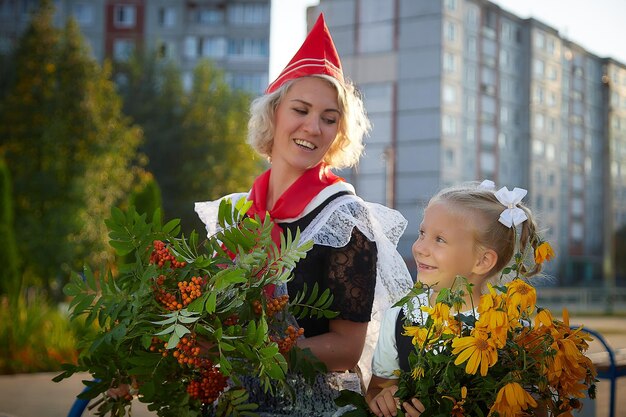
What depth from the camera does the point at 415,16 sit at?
39.7m

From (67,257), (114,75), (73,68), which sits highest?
(114,75)

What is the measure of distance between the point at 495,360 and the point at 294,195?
3.11 ft

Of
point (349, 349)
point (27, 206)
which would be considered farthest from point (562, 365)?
point (27, 206)

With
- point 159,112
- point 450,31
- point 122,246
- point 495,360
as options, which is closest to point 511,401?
point 495,360

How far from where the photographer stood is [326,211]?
89.0 inches

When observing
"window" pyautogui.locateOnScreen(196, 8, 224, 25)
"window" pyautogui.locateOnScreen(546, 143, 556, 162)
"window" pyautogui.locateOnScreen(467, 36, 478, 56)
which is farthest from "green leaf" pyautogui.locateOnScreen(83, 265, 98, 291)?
"window" pyautogui.locateOnScreen(546, 143, 556, 162)

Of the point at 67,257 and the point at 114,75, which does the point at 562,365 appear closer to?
the point at 67,257

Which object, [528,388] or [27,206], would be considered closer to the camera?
[528,388]

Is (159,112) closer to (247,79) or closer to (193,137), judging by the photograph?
(193,137)

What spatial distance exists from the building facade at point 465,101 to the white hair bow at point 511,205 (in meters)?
33.4

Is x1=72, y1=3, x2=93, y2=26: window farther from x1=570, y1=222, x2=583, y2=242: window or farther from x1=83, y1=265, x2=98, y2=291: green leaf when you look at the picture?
x1=83, y1=265, x2=98, y2=291: green leaf

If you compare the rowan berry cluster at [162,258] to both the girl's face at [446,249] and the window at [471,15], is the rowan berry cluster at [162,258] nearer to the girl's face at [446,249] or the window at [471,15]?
the girl's face at [446,249]

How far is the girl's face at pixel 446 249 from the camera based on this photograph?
211 centimetres

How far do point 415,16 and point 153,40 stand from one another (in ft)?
39.7
